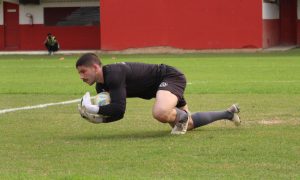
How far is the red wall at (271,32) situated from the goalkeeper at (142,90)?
121 feet

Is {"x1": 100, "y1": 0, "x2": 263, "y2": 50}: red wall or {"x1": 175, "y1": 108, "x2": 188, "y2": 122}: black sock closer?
{"x1": 175, "y1": 108, "x2": 188, "y2": 122}: black sock

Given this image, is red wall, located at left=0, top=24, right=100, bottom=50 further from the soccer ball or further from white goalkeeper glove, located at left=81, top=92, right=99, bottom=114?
white goalkeeper glove, located at left=81, top=92, right=99, bottom=114

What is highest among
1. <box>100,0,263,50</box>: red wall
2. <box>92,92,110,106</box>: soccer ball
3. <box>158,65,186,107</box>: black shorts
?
<box>158,65,186,107</box>: black shorts

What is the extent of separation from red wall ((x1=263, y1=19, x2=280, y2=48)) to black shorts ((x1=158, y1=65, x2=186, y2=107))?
3689cm

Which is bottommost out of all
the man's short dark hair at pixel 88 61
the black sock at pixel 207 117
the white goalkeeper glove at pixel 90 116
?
the black sock at pixel 207 117

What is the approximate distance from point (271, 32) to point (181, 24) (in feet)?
19.8

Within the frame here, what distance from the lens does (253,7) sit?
45.5m

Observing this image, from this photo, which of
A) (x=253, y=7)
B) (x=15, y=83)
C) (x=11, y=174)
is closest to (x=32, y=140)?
(x=11, y=174)

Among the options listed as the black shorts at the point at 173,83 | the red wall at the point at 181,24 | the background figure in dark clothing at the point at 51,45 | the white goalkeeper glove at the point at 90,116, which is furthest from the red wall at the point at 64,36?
the white goalkeeper glove at the point at 90,116

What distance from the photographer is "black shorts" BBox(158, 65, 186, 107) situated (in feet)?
32.7

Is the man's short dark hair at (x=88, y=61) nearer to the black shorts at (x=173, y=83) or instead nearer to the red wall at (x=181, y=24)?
the black shorts at (x=173, y=83)

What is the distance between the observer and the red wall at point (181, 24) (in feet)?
150

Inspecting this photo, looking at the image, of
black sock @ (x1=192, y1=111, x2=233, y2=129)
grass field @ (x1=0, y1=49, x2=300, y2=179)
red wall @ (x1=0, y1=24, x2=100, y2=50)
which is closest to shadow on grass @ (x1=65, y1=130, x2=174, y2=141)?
grass field @ (x1=0, y1=49, x2=300, y2=179)

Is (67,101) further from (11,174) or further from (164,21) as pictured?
(164,21)
